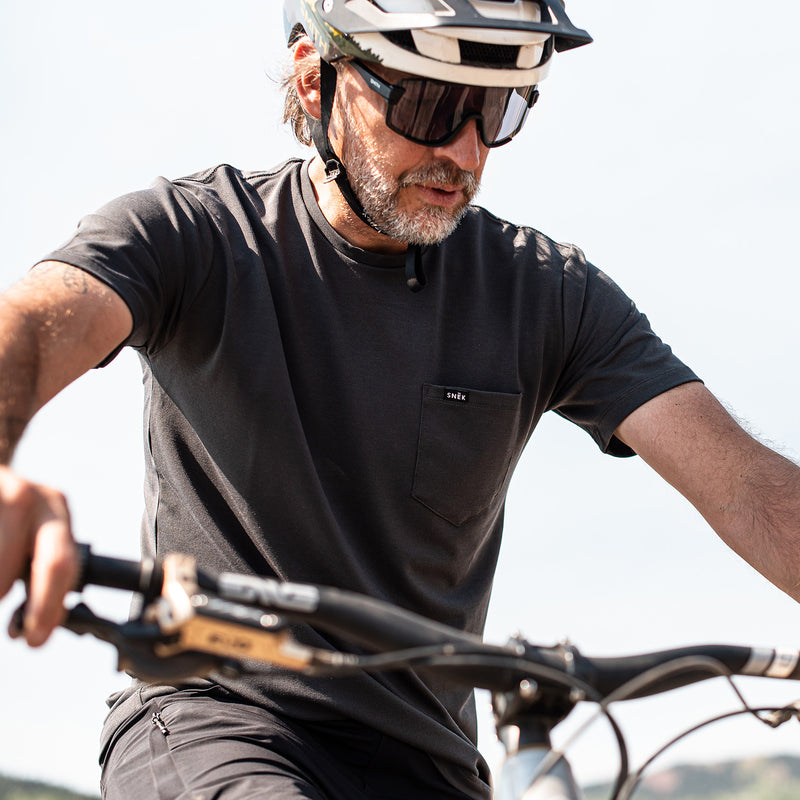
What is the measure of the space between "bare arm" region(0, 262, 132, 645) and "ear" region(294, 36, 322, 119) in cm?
129

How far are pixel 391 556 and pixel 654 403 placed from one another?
2.92 ft

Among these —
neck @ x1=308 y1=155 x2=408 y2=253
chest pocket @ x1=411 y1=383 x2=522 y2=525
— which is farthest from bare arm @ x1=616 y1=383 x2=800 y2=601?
neck @ x1=308 y1=155 x2=408 y2=253

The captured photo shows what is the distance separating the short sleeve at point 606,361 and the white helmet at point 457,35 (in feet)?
2.23

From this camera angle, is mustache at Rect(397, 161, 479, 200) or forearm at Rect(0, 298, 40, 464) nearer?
forearm at Rect(0, 298, 40, 464)

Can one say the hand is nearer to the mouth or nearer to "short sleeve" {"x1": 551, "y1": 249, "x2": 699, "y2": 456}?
→ the mouth

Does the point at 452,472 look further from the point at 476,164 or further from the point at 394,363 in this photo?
the point at 476,164

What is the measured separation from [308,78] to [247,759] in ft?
7.01

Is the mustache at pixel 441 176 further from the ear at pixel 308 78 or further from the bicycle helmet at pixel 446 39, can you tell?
the ear at pixel 308 78

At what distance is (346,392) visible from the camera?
3.03 m

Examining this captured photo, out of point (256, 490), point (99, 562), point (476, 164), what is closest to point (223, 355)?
point (256, 490)

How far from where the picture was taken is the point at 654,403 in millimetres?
3193

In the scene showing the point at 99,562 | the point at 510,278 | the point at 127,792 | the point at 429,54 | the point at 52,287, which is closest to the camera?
the point at 99,562

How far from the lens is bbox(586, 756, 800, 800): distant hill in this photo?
1603 mm

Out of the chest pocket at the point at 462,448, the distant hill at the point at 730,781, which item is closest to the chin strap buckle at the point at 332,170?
the chest pocket at the point at 462,448
